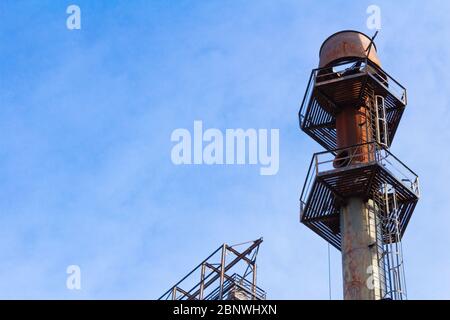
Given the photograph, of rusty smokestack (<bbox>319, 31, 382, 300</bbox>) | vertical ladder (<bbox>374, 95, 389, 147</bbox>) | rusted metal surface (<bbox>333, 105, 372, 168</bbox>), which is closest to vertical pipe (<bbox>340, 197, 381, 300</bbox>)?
rusty smokestack (<bbox>319, 31, 382, 300</bbox>)

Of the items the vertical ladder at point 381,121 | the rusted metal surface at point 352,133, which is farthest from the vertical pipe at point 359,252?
the vertical ladder at point 381,121

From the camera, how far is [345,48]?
1702 inches

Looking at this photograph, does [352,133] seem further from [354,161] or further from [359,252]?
[359,252]

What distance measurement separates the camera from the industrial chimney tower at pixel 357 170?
3697cm

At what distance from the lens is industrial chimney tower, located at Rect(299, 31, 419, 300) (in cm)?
3697

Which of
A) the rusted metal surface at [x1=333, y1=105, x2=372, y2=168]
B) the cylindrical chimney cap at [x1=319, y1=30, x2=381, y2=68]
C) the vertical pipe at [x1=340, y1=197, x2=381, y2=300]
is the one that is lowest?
the vertical pipe at [x1=340, y1=197, x2=381, y2=300]

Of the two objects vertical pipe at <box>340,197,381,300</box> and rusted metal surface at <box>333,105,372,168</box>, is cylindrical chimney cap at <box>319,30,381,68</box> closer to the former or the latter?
rusted metal surface at <box>333,105,372,168</box>

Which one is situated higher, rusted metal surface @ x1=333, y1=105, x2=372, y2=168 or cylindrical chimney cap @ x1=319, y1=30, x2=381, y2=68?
cylindrical chimney cap @ x1=319, y1=30, x2=381, y2=68

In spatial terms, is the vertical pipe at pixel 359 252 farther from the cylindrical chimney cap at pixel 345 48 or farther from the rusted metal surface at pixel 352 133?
the cylindrical chimney cap at pixel 345 48

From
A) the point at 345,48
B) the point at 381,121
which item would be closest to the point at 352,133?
the point at 381,121
